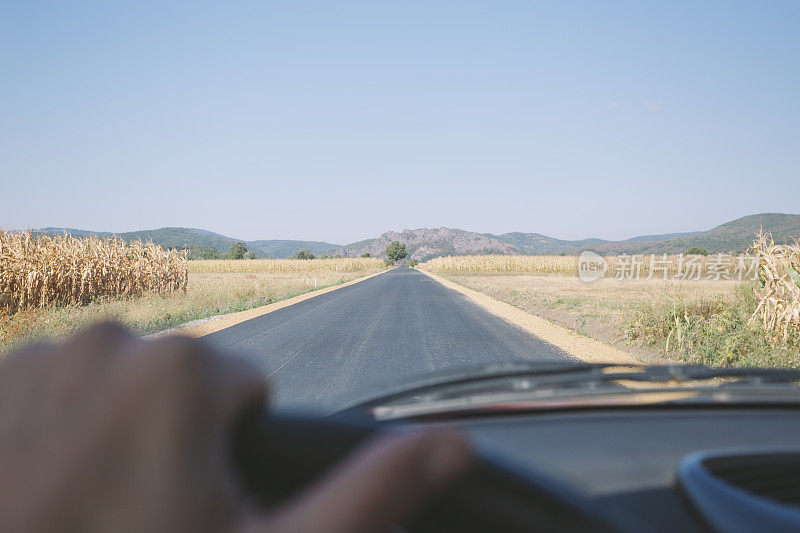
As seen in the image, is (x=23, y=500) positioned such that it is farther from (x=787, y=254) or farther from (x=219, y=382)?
(x=787, y=254)

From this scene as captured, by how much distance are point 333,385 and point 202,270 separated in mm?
72635

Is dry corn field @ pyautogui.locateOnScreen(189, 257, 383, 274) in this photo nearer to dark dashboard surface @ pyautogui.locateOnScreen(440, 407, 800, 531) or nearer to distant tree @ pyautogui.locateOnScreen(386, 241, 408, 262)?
dark dashboard surface @ pyautogui.locateOnScreen(440, 407, 800, 531)

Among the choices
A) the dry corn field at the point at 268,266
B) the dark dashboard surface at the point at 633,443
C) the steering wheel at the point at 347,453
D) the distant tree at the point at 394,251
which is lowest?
the dry corn field at the point at 268,266

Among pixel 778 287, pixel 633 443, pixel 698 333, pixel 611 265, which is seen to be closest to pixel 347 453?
pixel 633 443

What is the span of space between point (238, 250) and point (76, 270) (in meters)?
128

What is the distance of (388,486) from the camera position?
1.42 ft

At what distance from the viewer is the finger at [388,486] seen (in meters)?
0.43

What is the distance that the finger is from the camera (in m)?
0.43

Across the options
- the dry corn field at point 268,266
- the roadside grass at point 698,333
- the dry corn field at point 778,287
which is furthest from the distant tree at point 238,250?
the dry corn field at point 778,287

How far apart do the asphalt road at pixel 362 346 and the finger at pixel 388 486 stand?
13.7 ft

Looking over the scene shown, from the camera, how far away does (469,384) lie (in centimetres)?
198

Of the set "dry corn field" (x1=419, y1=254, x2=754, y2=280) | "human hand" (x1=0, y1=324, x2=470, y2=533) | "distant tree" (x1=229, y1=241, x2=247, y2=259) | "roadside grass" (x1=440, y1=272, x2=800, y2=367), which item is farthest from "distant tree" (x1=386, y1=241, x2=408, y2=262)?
"human hand" (x1=0, y1=324, x2=470, y2=533)

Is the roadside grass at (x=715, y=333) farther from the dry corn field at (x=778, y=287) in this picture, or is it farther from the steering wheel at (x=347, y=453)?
the steering wheel at (x=347, y=453)

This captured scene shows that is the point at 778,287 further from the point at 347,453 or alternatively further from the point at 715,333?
the point at 347,453
